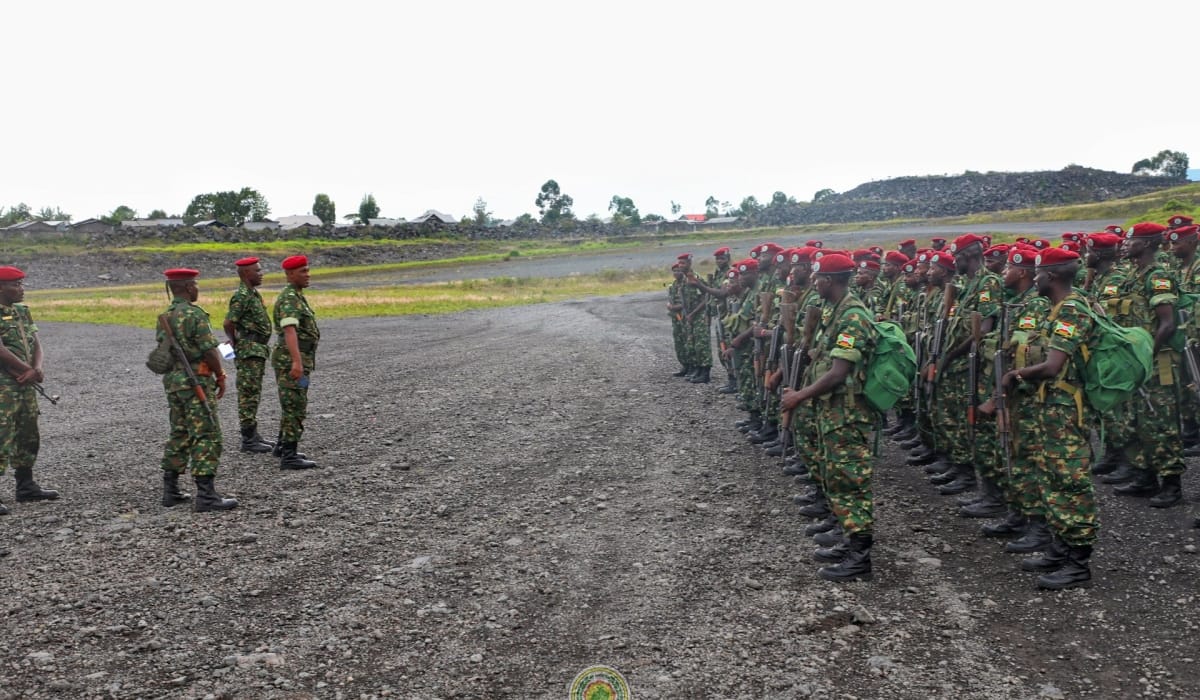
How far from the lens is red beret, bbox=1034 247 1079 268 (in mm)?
5293

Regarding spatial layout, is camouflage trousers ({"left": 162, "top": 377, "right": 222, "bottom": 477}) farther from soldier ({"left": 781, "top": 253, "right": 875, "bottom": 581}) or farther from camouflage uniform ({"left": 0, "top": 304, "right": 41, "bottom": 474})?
soldier ({"left": 781, "top": 253, "right": 875, "bottom": 581})

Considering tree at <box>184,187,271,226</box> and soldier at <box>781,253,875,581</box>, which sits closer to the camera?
soldier at <box>781,253,875,581</box>

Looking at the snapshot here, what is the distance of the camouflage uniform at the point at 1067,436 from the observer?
5.11m

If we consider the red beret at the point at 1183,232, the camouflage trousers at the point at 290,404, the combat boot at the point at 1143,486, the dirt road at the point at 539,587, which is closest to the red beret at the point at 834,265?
the dirt road at the point at 539,587

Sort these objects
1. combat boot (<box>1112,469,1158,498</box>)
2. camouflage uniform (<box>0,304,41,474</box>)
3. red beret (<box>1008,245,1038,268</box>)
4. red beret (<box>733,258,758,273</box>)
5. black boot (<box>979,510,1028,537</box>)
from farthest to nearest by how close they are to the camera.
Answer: red beret (<box>733,258,758,273</box>)
camouflage uniform (<box>0,304,41,474</box>)
combat boot (<box>1112,469,1158,498</box>)
black boot (<box>979,510,1028,537</box>)
red beret (<box>1008,245,1038,268</box>)

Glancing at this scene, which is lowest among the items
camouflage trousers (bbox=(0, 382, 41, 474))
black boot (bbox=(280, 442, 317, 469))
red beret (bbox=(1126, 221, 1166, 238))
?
black boot (bbox=(280, 442, 317, 469))

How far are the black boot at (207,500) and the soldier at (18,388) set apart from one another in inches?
61.6

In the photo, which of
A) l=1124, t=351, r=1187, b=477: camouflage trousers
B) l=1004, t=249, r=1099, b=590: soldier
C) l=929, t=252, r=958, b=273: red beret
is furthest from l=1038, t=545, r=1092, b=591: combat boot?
l=929, t=252, r=958, b=273: red beret

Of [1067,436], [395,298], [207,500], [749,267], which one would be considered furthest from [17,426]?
[395,298]

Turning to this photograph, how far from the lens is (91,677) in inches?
168

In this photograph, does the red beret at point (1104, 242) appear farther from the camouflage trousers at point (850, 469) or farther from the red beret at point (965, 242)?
the camouflage trousers at point (850, 469)

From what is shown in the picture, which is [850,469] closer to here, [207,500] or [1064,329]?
[1064,329]

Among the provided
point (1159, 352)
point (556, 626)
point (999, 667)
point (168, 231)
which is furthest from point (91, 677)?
point (168, 231)

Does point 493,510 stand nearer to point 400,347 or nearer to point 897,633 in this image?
point 897,633
